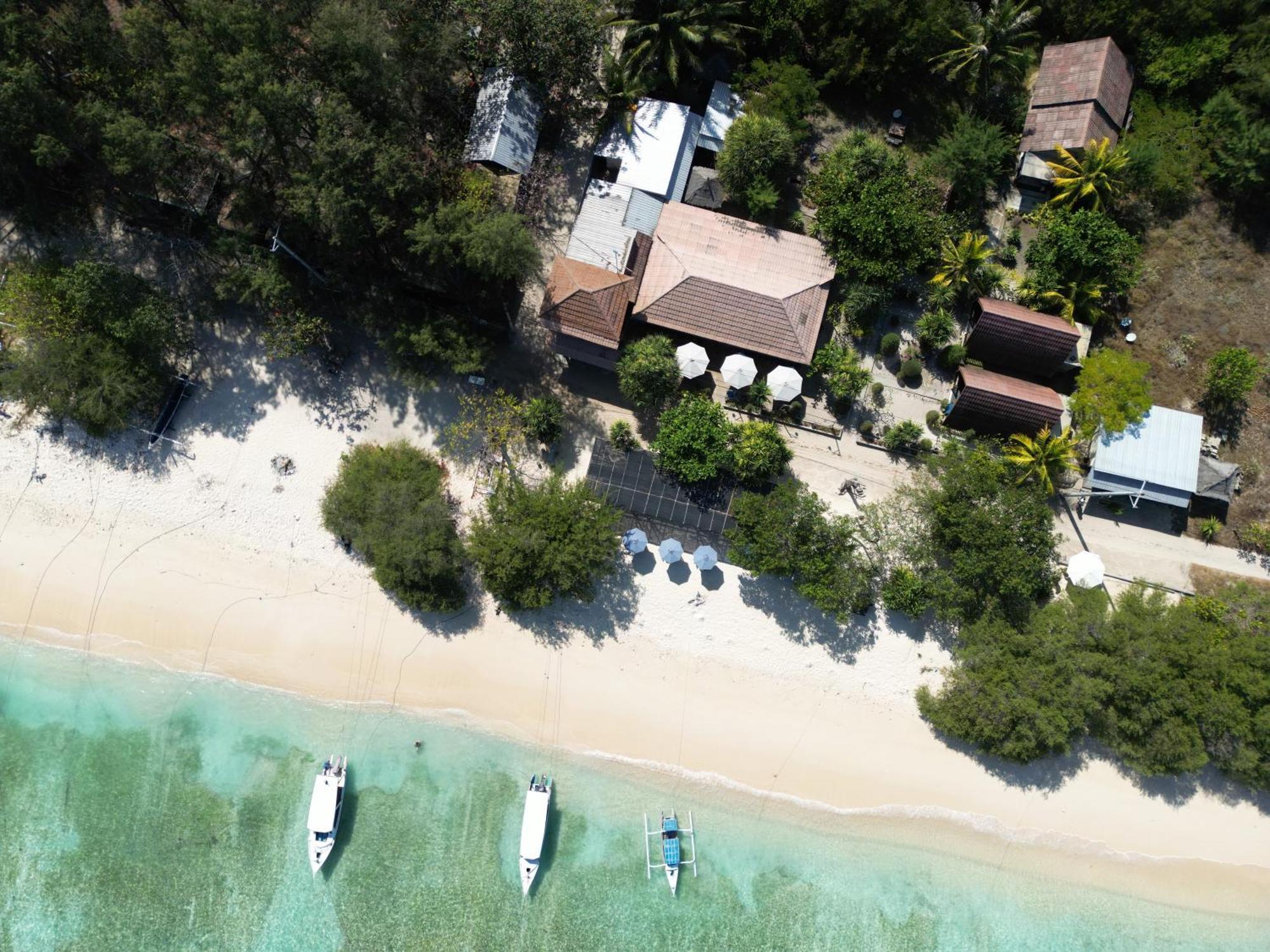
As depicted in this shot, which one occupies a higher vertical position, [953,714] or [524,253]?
[524,253]

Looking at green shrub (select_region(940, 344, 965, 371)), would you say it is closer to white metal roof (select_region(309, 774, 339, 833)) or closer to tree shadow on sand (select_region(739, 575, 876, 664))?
tree shadow on sand (select_region(739, 575, 876, 664))

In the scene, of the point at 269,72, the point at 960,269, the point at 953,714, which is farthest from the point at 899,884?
the point at 269,72

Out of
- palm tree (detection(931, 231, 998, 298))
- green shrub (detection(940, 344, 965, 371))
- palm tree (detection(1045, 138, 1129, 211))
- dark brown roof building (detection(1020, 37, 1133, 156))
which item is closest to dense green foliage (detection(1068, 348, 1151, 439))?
green shrub (detection(940, 344, 965, 371))

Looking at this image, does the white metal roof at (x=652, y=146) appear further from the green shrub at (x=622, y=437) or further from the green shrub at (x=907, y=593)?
the green shrub at (x=907, y=593)

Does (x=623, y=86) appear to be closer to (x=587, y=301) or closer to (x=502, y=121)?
(x=502, y=121)

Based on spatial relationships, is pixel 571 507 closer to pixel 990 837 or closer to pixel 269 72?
pixel 269 72
